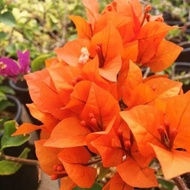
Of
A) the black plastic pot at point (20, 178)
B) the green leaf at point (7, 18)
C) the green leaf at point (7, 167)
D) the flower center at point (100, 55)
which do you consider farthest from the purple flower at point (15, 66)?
the flower center at point (100, 55)

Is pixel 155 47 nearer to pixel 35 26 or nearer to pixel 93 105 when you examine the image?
pixel 93 105

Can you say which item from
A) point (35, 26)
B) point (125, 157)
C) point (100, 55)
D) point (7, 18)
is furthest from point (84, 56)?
point (35, 26)

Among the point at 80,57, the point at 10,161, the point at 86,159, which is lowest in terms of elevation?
the point at 10,161

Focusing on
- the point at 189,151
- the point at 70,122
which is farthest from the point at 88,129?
the point at 189,151

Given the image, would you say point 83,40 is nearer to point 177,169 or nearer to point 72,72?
point 72,72

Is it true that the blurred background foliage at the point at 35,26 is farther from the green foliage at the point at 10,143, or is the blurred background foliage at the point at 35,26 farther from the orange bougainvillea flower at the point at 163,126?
the orange bougainvillea flower at the point at 163,126

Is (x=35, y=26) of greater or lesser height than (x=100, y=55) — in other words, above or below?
below

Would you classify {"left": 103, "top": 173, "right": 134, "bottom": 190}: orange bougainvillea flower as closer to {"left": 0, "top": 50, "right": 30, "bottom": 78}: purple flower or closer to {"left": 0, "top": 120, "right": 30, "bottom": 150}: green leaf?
{"left": 0, "top": 120, "right": 30, "bottom": 150}: green leaf
